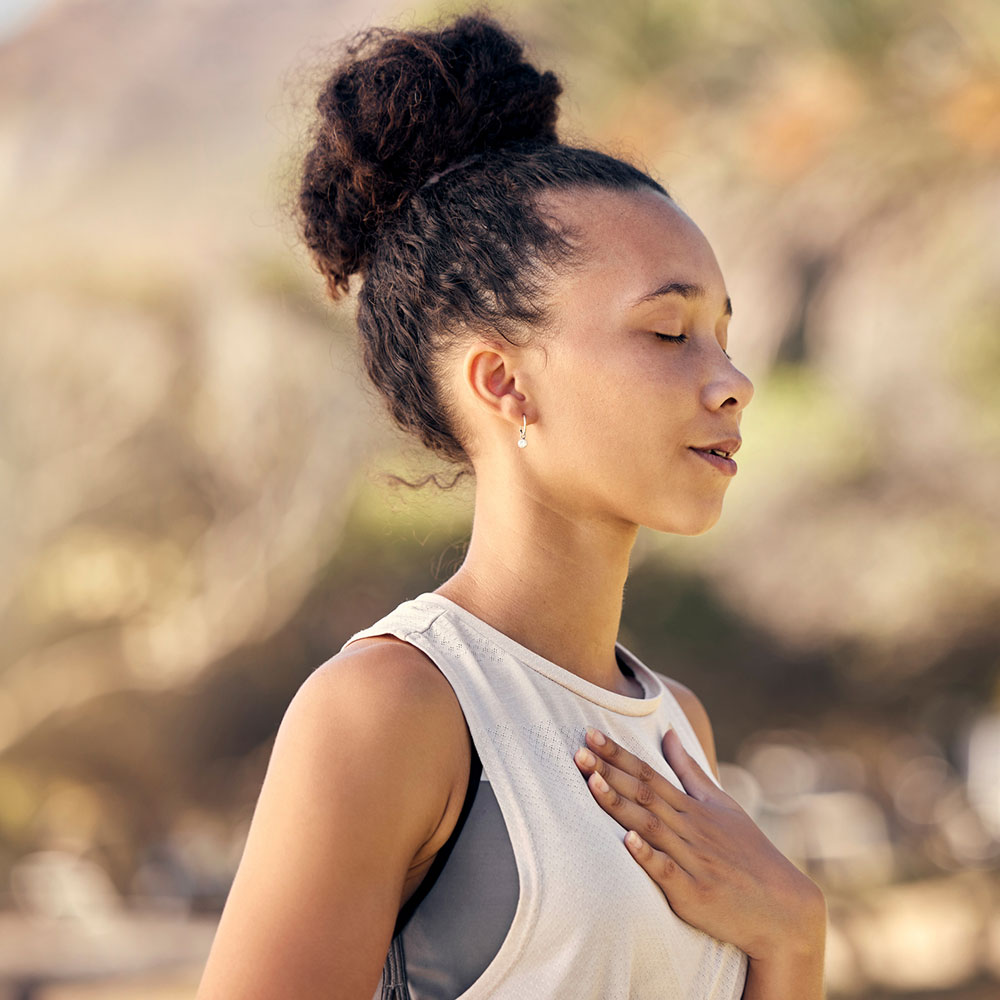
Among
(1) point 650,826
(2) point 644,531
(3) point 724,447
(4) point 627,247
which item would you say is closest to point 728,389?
(3) point 724,447

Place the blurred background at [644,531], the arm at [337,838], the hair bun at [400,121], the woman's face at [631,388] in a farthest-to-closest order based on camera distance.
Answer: the blurred background at [644,531] < the hair bun at [400,121] < the woman's face at [631,388] < the arm at [337,838]

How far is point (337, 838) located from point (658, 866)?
291mm

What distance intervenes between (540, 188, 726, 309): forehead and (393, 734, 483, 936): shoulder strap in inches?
18.9

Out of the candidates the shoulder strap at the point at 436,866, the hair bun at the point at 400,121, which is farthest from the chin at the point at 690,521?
the hair bun at the point at 400,121

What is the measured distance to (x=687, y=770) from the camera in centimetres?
113

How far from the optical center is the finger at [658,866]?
956 mm

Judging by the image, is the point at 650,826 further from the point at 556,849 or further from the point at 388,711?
the point at 388,711

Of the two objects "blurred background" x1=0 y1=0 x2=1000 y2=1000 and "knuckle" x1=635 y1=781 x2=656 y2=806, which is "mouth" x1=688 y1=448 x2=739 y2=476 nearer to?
"knuckle" x1=635 y1=781 x2=656 y2=806

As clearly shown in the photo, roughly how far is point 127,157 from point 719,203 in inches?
97.9

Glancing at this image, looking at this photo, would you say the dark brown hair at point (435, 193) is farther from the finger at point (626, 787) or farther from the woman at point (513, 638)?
the finger at point (626, 787)

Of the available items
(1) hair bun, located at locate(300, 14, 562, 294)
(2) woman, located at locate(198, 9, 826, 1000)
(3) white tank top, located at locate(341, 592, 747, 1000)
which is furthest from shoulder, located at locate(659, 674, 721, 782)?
(1) hair bun, located at locate(300, 14, 562, 294)

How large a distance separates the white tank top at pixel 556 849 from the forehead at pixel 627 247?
1.14 feet

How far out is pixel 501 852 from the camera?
908 millimetres

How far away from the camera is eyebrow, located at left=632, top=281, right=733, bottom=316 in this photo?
1.08 meters
